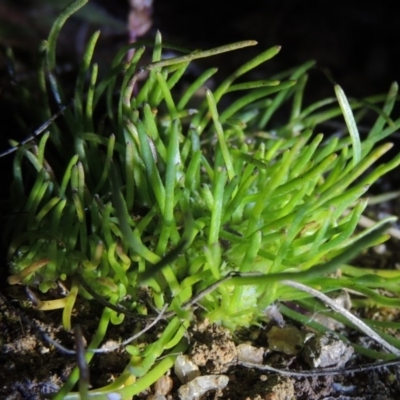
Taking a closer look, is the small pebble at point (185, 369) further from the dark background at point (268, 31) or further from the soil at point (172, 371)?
the dark background at point (268, 31)

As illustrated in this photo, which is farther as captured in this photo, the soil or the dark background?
the dark background

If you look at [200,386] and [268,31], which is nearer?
[200,386]

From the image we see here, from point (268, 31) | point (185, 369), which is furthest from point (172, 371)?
point (268, 31)

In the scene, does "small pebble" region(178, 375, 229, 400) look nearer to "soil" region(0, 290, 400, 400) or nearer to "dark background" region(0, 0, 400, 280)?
"soil" region(0, 290, 400, 400)

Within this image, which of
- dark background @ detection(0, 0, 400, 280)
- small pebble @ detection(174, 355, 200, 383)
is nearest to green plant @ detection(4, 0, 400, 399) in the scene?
small pebble @ detection(174, 355, 200, 383)

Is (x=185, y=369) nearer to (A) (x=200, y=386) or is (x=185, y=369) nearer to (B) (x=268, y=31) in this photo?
(A) (x=200, y=386)

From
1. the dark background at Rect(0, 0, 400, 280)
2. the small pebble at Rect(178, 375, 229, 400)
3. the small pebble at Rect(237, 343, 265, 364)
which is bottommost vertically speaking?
the small pebble at Rect(237, 343, 265, 364)

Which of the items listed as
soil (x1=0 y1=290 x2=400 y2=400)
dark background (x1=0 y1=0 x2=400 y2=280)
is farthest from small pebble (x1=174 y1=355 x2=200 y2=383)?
dark background (x1=0 y1=0 x2=400 y2=280)

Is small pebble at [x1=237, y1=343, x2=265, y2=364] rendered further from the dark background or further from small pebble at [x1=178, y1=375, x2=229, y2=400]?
the dark background

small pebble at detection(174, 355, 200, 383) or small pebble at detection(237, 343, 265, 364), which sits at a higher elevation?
small pebble at detection(174, 355, 200, 383)

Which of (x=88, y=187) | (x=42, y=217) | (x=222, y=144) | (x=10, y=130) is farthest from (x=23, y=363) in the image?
(x=10, y=130)

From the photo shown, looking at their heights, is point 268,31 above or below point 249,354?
above

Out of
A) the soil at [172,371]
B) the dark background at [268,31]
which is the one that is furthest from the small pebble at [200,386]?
the dark background at [268,31]

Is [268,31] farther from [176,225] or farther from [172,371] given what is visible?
[172,371]
